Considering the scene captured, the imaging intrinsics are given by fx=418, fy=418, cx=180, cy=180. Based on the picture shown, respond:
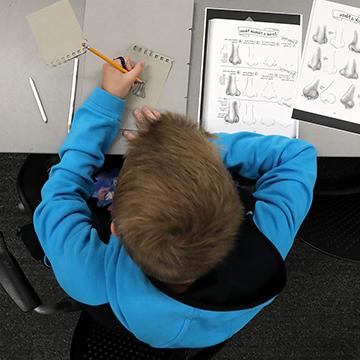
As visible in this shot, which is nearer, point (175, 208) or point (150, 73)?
point (175, 208)

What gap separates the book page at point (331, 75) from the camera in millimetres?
866

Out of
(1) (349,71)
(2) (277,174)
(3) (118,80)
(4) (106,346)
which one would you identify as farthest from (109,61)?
(4) (106,346)

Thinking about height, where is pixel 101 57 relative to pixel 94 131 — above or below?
above

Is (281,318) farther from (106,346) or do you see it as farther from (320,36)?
(320,36)

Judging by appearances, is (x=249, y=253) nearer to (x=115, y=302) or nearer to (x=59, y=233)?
(x=115, y=302)

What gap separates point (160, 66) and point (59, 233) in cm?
38

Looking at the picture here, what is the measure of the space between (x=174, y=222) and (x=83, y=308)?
1.72 ft

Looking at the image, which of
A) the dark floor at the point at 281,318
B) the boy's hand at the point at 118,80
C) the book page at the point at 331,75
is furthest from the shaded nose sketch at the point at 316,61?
the dark floor at the point at 281,318

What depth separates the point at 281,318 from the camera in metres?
1.47

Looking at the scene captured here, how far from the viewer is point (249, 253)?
Result: 668mm

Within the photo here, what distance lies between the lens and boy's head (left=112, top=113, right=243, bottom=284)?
20.2 inches

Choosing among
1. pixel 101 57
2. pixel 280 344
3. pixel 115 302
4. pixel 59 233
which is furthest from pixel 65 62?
pixel 280 344

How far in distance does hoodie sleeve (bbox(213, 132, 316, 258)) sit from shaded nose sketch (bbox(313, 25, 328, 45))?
0.75 feet

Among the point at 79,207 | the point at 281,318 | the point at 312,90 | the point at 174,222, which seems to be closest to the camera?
the point at 174,222
